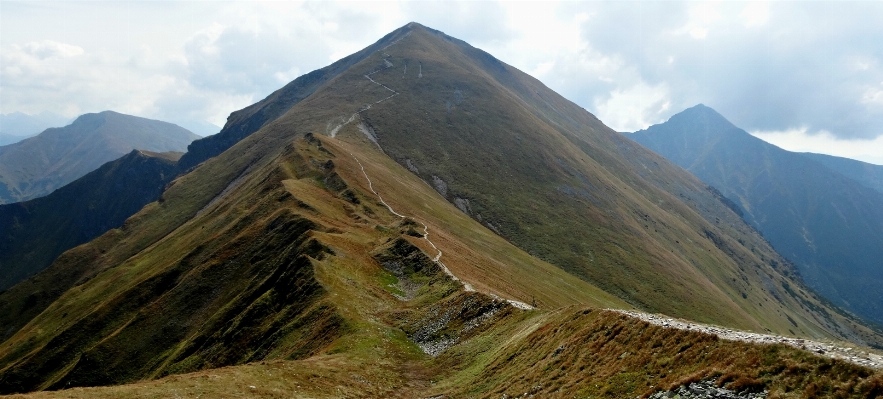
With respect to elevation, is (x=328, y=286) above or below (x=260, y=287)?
above

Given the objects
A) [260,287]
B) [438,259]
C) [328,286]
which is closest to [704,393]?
[328,286]

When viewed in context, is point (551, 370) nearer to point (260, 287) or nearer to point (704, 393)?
point (704, 393)

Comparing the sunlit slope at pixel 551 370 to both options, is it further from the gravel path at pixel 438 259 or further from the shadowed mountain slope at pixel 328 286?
the gravel path at pixel 438 259

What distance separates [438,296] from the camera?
56375mm

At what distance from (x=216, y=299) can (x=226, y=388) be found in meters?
51.2

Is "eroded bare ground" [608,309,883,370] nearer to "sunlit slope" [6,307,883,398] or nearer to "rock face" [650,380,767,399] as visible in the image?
"sunlit slope" [6,307,883,398]

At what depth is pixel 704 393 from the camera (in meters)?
18.8

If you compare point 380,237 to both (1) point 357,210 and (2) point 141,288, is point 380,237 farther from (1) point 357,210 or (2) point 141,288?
(2) point 141,288

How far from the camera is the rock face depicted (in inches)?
702

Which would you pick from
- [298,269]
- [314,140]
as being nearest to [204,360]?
[298,269]

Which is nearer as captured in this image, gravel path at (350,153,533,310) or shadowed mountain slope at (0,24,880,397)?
shadowed mountain slope at (0,24,880,397)

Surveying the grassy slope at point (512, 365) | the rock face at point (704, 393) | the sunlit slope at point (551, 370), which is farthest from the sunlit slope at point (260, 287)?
the rock face at point (704, 393)

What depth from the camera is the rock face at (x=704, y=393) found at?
17.8m

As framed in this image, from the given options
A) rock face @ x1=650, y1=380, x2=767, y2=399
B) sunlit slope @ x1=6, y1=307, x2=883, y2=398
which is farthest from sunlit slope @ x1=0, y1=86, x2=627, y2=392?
rock face @ x1=650, y1=380, x2=767, y2=399
